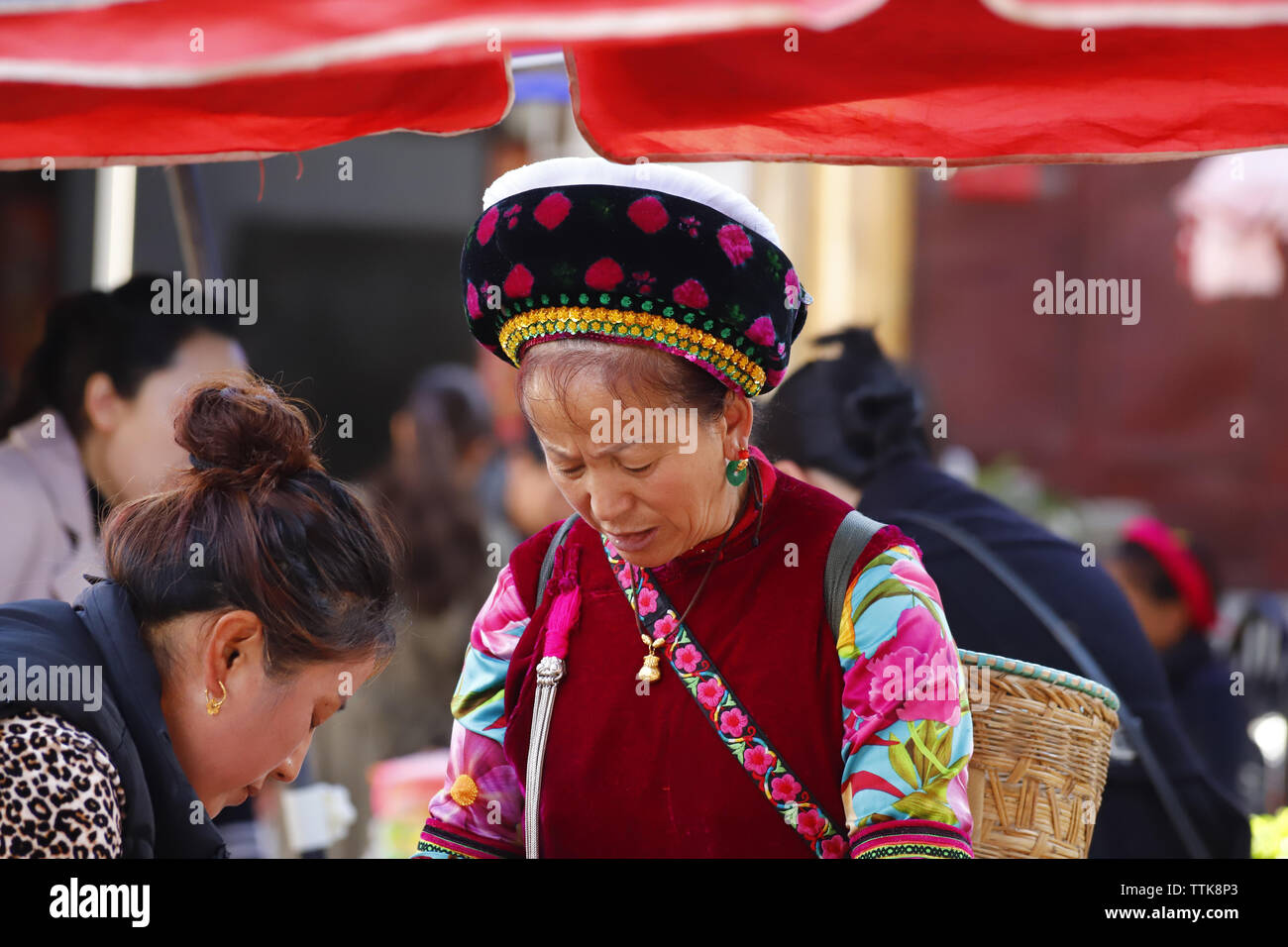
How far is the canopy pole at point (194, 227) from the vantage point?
3.15 m

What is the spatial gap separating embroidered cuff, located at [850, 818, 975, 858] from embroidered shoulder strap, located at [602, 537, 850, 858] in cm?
8

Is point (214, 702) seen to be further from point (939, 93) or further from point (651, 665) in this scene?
point (939, 93)

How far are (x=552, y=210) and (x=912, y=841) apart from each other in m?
0.91

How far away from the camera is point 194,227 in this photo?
10.5 feet

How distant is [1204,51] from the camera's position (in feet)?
6.23

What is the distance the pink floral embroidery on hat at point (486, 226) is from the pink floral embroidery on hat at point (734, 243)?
0.30 m

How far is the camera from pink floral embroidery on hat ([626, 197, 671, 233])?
174 centimetres

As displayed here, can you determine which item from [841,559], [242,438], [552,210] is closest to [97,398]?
[242,438]

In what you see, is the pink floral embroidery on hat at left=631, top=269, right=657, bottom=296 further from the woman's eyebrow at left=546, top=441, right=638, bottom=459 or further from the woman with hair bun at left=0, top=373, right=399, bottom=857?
the woman with hair bun at left=0, top=373, right=399, bottom=857

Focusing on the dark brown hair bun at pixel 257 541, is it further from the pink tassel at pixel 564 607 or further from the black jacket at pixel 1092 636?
the black jacket at pixel 1092 636

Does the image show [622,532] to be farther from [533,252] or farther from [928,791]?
[928,791]

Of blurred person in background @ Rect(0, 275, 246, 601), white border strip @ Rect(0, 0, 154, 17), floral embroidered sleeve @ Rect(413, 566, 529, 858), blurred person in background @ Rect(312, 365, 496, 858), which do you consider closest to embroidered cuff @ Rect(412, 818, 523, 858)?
floral embroidered sleeve @ Rect(413, 566, 529, 858)

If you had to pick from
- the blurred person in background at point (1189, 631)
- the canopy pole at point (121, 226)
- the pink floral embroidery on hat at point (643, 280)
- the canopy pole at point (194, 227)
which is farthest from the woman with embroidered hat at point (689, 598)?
the blurred person in background at point (1189, 631)
